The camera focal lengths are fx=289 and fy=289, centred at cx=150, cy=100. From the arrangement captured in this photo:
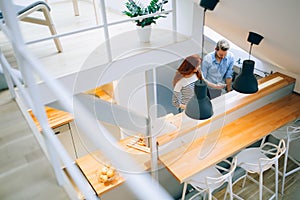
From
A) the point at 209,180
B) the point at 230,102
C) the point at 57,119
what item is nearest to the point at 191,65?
the point at 230,102

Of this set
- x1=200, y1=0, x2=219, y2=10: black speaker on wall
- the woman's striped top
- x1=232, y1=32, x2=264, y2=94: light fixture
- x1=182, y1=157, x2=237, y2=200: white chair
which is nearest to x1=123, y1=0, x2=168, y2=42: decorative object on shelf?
x1=200, y1=0, x2=219, y2=10: black speaker on wall

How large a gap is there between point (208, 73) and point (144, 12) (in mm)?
1244

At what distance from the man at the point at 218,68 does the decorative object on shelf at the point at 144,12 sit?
36.4 inches

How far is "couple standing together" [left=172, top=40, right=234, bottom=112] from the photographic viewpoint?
3562 millimetres

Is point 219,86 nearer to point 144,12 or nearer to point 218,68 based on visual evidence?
point 218,68

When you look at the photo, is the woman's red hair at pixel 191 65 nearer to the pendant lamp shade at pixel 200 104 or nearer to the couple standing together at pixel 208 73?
the couple standing together at pixel 208 73

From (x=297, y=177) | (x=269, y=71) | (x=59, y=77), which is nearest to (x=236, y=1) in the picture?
(x=59, y=77)

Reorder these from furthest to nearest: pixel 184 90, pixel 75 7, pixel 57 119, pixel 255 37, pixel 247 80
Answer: pixel 75 7 → pixel 57 119 → pixel 184 90 → pixel 255 37 → pixel 247 80

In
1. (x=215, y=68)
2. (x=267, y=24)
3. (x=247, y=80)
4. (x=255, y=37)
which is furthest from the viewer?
(x=215, y=68)

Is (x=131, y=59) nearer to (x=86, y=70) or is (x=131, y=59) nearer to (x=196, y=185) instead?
(x=86, y=70)

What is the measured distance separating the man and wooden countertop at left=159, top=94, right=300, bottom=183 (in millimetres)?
568

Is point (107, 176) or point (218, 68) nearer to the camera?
point (107, 176)

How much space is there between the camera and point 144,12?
10.2 feet

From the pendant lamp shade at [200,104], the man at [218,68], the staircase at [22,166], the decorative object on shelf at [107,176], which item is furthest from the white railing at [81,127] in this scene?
the man at [218,68]
